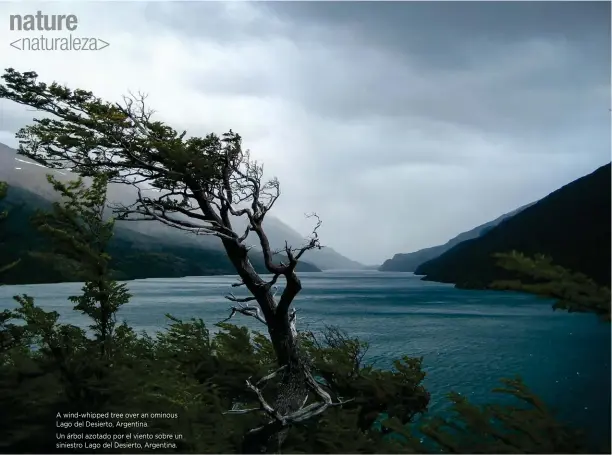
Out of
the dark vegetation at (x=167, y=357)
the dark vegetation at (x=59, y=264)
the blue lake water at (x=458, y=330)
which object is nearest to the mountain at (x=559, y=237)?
the blue lake water at (x=458, y=330)

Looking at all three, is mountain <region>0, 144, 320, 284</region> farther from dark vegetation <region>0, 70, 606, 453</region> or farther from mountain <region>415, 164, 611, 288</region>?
mountain <region>415, 164, 611, 288</region>

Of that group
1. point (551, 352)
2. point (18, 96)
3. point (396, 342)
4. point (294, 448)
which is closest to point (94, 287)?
point (18, 96)

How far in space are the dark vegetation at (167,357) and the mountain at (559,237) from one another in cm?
226

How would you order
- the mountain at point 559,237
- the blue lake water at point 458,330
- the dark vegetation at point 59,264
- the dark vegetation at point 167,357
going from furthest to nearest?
the blue lake water at point 458,330 < the dark vegetation at point 59,264 < the mountain at point 559,237 < the dark vegetation at point 167,357

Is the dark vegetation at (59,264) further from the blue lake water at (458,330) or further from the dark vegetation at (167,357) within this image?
the blue lake water at (458,330)

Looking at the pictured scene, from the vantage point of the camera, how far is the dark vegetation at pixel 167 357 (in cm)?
434

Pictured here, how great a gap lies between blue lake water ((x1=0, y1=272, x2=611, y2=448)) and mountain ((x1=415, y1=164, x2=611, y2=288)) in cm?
115

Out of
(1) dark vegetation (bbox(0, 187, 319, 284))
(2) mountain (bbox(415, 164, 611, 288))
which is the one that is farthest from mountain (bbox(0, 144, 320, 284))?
(2) mountain (bbox(415, 164, 611, 288))

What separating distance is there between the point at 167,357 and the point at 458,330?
1856 centimetres

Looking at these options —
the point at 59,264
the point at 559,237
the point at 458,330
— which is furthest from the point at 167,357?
the point at 458,330

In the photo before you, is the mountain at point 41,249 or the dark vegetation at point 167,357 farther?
the mountain at point 41,249

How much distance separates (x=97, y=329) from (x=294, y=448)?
274cm

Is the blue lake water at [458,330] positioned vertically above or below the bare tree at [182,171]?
below

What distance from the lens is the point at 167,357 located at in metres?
6.56
